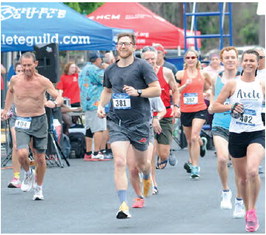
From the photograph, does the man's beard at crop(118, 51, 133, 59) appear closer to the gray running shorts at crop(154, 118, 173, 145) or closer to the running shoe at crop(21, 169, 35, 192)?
the gray running shorts at crop(154, 118, 173, 145)

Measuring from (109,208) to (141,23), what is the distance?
16.4 metres

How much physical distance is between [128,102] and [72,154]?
29.1ft

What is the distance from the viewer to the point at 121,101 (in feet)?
33.1

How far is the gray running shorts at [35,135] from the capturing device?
1211 cm

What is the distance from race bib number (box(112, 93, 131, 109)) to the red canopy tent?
53.1 feet

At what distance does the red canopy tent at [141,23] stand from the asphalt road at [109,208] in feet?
36.3

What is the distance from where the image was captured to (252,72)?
30.2 feet

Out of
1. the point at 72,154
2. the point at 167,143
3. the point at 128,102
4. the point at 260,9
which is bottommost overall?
the point at 72,154

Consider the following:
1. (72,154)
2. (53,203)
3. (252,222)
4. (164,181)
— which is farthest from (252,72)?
(72,154)

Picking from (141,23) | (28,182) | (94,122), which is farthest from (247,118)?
(141,23)

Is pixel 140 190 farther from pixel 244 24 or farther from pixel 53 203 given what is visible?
pixel 244 24

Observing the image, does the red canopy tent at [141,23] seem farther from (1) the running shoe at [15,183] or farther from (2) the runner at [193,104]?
(1) the running shoe at [15,183]

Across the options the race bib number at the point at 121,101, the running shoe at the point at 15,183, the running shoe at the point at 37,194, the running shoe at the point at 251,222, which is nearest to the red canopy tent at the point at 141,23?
the running shoe at the point at 15,183

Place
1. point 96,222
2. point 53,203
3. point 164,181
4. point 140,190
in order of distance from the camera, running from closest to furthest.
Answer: point 96,222 < point 140,190 < point 53,203 < point 164,181
